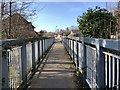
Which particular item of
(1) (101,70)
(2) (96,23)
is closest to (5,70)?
(1) (101,70)

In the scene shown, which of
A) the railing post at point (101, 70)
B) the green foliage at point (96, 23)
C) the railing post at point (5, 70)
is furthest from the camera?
the green foliage at point (96, 23)

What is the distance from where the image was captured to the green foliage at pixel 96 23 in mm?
13414

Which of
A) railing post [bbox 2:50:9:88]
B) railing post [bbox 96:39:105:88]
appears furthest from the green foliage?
railing post [bbox 2:50:9:88]

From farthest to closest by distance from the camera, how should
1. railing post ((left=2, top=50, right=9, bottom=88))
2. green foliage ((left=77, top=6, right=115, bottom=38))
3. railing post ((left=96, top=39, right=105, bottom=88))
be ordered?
green foliage ((left=77, top=6, right=115, bottom=38)) < railing post ((left=96, top=39, right=105, bottom=88)) < railing post ((left=2, top=50, right=9, bottom=88))

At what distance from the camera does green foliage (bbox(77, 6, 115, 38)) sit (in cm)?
1341

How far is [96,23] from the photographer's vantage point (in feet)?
46.6

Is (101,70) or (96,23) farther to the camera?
(96,23)

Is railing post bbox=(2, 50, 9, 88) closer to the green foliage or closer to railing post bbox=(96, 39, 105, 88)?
railing post bbox=(96, 39, 105, 88)

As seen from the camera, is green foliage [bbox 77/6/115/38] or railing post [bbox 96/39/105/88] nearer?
railing post [bbox 96/39/105/88]

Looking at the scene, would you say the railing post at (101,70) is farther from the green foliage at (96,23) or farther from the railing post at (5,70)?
the green foliage at (96,23)

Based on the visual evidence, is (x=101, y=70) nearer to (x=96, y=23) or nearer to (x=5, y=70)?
(x=5, y=70)

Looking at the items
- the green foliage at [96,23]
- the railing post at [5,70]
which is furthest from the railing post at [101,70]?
the green foliage at [96,23]

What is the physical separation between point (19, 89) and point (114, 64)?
3399 mm

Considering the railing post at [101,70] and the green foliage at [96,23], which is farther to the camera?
the green foliage at [96,23]
